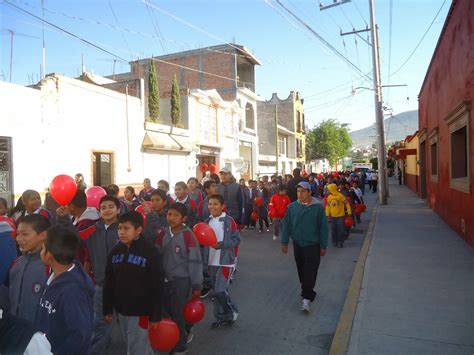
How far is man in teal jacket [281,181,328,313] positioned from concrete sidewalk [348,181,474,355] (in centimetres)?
70

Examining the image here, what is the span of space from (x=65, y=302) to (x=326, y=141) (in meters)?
57.4

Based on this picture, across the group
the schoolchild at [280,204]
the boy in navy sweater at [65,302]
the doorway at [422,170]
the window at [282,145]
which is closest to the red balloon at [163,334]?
the boy in navy sweater at [65,302]

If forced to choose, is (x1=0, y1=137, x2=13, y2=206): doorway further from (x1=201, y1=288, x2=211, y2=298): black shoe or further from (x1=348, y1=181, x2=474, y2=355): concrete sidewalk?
(x1=348, y1=181, x2=474, y2=355): concrete sidewalk

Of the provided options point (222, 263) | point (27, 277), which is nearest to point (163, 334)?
point (27, 277)

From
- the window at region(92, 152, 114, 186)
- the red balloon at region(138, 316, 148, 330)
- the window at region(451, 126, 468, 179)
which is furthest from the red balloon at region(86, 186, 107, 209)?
the window at region(451, 126, 468, 179)

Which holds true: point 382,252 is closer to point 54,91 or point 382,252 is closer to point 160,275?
point 160,275

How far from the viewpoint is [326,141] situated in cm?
5747

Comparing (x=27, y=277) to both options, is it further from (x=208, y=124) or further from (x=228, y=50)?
(x=228, y=50)

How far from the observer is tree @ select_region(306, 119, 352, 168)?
2244 inches

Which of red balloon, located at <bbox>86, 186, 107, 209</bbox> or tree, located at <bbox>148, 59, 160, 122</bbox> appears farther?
tree, located at <bbox>148, 59, 160, 122</bbox>

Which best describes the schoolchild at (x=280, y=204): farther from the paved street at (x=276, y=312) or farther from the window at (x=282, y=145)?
the window at (x=282, y=145)

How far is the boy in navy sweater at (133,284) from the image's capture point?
3189mm

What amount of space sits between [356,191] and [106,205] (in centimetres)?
979

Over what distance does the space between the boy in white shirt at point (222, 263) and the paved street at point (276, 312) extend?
0.57 feet
